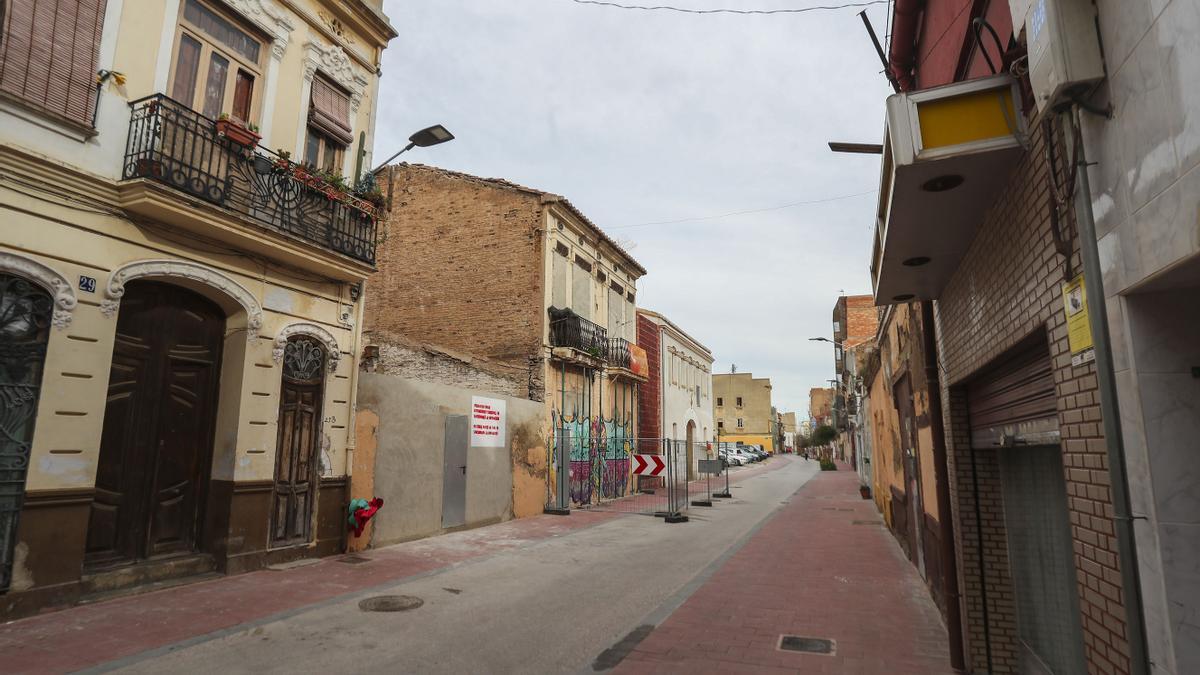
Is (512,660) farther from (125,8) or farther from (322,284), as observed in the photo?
(125,8)

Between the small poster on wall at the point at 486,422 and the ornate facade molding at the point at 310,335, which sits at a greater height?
the ornate facade molding at the point at 310,335

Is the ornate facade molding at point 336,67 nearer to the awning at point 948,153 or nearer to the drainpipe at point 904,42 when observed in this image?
the drainpipe at point 904,42

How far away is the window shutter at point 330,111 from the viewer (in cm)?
1048

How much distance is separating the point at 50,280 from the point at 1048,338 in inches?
352

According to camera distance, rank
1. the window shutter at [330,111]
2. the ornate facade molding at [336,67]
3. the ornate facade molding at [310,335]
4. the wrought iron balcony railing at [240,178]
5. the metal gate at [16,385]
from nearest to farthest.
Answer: the metal gate at [16,385] < the wrought iron balcony railing at [240,178] < the ornate facade molding at [310,335] < the ornate facade molding at [336,67] < the window shutter at [330,111]

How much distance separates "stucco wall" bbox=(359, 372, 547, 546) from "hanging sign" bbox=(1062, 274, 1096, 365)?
10.6m

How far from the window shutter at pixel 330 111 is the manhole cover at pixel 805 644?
10.1m

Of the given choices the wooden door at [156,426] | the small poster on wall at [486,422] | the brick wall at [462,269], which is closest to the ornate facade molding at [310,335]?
the wooden door at [156,426]

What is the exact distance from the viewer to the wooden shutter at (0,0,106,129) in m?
6.63

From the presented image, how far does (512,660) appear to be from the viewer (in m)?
5.59

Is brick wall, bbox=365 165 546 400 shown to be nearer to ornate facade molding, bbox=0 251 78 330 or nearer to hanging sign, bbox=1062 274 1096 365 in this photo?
ornate facade molding, bbox=0 251 78 330

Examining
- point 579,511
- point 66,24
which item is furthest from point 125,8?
point 579,511

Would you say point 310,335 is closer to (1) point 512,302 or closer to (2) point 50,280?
(2) point 50,280

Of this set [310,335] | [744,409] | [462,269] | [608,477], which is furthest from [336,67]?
[744,409]
